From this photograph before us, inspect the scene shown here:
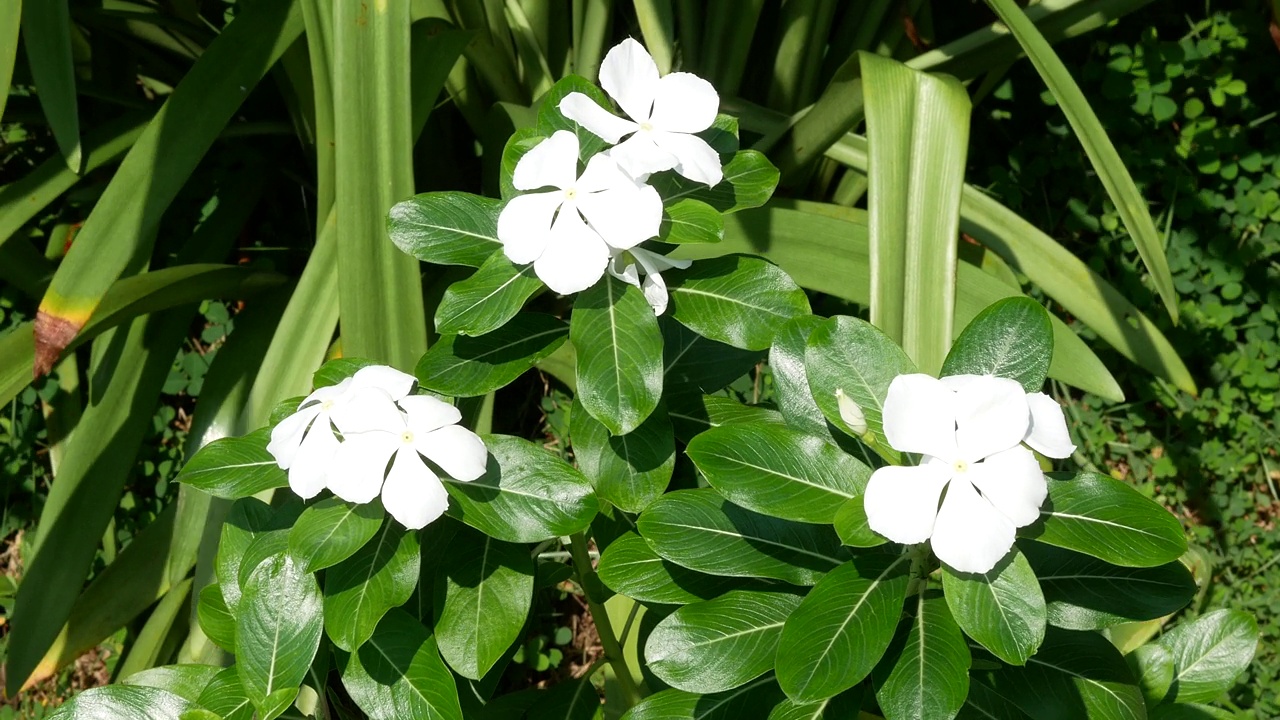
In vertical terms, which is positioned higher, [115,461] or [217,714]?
[217,714]

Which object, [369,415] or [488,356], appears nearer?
[369,415]

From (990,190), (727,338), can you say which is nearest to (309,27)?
(727,338)

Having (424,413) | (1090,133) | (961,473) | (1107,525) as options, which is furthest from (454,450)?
(1090,133)

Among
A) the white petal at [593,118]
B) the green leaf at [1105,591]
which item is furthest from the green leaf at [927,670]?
the white petal at [593,118]

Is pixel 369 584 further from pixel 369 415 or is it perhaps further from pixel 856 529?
pixel 856 529

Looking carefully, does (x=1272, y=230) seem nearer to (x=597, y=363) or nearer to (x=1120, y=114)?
(x=1120, y=114)

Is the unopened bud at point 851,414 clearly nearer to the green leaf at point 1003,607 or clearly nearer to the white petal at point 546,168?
the green leaf at point 1003,607
